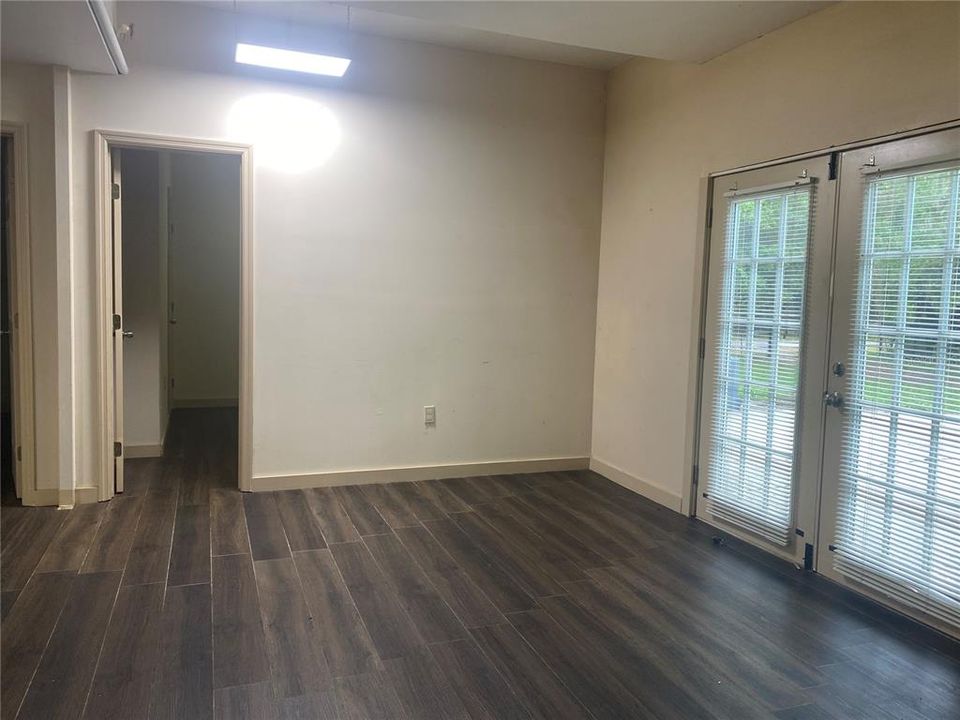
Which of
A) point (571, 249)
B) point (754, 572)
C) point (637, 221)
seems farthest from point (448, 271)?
point (754, 572)

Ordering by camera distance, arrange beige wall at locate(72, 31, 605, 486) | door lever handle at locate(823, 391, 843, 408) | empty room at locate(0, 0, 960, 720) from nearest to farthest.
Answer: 1. empty room at locate(0, 0, 960, 720)
2. door lever handle at locate(823, 391, 843, 408)
3. beige wall at locate(72, 31, 605, 486)

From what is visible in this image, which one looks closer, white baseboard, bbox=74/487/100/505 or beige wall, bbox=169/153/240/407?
white baseboard, bbox=74/487/100/505

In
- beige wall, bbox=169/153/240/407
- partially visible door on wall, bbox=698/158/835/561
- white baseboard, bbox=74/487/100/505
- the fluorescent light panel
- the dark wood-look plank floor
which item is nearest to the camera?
the dark wood-look plank floor

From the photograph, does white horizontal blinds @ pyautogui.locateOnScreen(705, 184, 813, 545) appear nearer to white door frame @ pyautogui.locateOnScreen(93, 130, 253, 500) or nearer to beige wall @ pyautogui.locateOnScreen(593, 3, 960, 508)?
beige wall @ pyautogui.locateOnScreen(593, 3, 960, 508)

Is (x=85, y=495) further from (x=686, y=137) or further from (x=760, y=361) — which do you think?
(x=686, y=137)

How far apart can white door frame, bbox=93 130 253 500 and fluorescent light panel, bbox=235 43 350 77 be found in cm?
58

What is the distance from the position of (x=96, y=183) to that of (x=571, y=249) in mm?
3036

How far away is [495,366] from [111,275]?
8.08ft

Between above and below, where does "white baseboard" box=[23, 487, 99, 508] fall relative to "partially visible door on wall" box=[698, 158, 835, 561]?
below

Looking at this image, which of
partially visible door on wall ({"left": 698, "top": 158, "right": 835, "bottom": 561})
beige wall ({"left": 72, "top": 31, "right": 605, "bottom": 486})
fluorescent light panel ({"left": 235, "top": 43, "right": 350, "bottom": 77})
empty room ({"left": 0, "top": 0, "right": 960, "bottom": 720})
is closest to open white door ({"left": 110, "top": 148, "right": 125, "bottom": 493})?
empty room ({"left": 0, "top": 0, "right": 960, "bottom": 720})

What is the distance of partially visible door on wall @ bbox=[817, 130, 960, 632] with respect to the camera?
8.71 feet

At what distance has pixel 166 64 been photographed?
3934mm

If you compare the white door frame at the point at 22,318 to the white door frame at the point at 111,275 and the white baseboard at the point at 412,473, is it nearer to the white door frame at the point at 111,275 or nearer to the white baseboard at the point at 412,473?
the white door frame at the point at 111,275

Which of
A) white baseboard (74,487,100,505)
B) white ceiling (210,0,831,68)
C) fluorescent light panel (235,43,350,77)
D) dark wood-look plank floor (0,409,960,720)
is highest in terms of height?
white ceiling (210,0,831,68)
